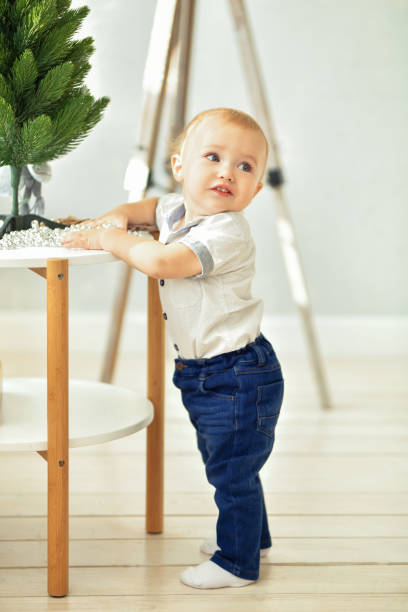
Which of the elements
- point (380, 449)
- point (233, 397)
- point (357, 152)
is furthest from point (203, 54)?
point (233, 397)

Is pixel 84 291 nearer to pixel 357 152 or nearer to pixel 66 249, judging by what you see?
pixel 357 152


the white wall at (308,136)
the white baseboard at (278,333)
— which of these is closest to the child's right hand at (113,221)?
the white wall at (308,136)

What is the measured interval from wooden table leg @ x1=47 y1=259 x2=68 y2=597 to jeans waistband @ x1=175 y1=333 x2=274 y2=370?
0.20 m

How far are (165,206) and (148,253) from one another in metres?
0.26

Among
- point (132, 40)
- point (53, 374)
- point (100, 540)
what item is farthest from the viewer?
point (132, 40)

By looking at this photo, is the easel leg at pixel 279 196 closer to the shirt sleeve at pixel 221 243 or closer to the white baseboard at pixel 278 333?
the white baseboard at pixel 278 333

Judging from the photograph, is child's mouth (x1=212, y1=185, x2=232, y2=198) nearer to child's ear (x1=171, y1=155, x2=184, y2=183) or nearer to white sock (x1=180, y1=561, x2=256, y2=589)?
child's ear (x1=171, y1=155, x2=184, y2=183)

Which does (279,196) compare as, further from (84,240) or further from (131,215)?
(84,240)

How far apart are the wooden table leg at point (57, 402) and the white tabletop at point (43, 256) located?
0.02 metres

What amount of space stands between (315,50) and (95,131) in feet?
2.49

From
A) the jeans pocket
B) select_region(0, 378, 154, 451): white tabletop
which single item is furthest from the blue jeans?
select_region(0, 378, 154, 451): white tabletop

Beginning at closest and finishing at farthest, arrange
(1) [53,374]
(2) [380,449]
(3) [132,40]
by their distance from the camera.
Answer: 1. (1) [53,374]
2. (2) [380,449]
3. (3) [132,40]

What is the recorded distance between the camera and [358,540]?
1437 mm

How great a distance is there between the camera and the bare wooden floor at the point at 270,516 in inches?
48.9
